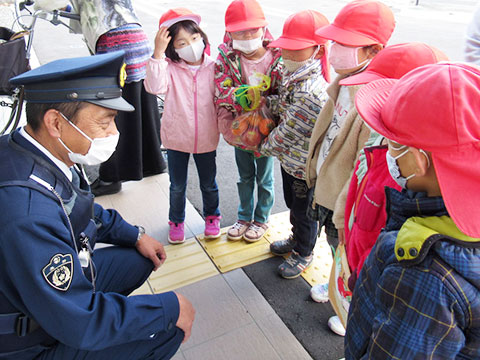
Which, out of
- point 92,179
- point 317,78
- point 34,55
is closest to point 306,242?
point 317,78

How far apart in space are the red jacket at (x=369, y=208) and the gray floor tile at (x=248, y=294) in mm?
992

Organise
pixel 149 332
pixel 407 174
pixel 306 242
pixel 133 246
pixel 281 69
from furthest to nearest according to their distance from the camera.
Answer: pixel 306 242
pixel 281 69
pixel 133 246
pixel 149 332
pixel 407 174

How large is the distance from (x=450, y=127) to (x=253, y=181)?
2.10m

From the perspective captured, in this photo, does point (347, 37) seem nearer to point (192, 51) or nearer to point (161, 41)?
point (192, 51)

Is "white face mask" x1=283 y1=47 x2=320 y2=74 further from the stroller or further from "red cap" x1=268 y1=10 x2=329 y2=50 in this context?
the stroller

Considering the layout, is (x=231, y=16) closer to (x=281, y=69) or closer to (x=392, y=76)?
(x=281, y=69)

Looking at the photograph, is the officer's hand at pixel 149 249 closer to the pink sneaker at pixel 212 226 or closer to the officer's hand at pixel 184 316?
the officer's hand at pixel 184 316

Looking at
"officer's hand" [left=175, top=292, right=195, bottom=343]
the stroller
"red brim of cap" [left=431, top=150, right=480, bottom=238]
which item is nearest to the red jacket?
"red brim of cap" [left=431, top=150, right=480, bottom=238]

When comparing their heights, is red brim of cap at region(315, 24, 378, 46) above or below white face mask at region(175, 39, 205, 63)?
above

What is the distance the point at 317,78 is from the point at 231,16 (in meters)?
0.75

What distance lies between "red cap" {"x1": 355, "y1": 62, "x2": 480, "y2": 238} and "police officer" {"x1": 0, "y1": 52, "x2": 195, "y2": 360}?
3.75ft

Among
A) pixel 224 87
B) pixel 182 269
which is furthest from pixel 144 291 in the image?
pixel 224 87

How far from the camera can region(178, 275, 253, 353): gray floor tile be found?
7.86 feet

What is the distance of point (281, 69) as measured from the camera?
2559mm
